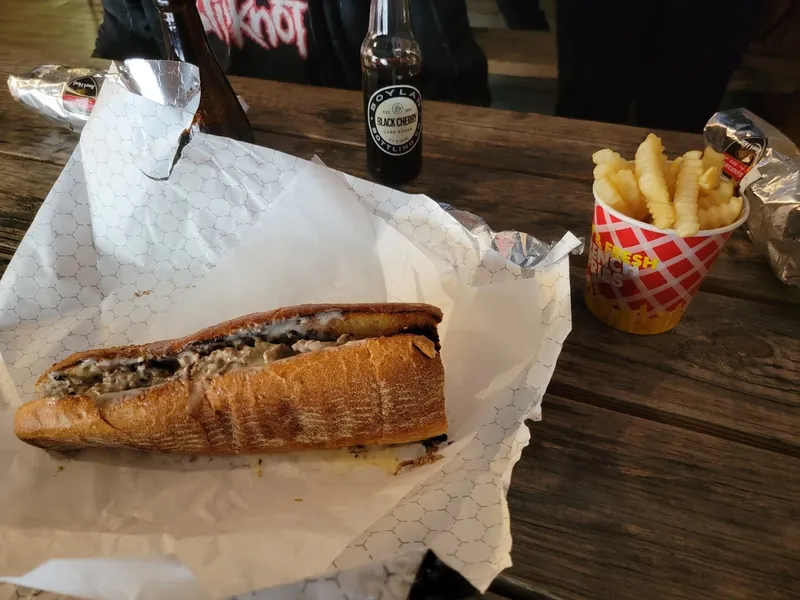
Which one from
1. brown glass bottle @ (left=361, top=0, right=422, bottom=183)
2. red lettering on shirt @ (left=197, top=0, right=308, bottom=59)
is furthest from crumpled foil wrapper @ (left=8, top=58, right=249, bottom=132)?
red lettering on shirt @ (left=197, top=0, right=308, bottom=59)

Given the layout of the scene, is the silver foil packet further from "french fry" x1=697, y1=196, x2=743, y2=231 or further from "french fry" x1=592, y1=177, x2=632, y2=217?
"french fry" x1=697, y1=196, x2=743, y2=231

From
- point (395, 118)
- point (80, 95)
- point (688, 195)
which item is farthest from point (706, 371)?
point (80, 95)

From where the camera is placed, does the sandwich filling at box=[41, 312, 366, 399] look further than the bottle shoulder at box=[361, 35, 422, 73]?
No

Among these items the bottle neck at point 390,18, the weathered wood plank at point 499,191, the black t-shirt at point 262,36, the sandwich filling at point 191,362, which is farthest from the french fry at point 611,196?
the black t-shirt at point 262,36

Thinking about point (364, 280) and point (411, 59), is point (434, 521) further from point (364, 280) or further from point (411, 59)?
point (411, 59)

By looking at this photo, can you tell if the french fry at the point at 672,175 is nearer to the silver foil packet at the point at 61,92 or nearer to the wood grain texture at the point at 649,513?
the wood grain texture at the point at 649,513
